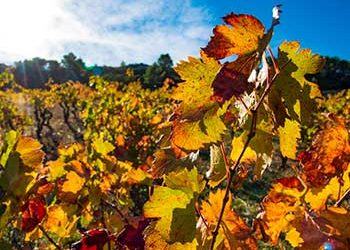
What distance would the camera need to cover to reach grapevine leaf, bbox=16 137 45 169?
104cm

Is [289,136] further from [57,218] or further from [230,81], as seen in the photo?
[57,218]

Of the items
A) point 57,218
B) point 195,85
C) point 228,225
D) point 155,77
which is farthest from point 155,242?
point 155,77

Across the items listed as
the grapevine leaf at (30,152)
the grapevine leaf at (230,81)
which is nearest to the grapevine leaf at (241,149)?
the grapevine leaf at (230,81)

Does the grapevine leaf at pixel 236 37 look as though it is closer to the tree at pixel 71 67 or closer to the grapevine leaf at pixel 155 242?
the grapevine leaf at pixel 155 242

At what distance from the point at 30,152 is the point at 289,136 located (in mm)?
591

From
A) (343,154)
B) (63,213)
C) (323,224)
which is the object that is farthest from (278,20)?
(63,213)

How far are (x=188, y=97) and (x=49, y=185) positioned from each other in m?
0.65

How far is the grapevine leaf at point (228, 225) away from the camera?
84cm

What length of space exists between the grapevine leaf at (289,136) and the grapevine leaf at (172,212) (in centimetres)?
19

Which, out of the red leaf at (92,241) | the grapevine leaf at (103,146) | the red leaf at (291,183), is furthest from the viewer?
the grapevine leaf at (103,146)

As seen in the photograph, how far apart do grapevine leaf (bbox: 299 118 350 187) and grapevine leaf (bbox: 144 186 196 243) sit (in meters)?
0.32

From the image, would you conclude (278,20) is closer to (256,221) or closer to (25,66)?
(256,221)

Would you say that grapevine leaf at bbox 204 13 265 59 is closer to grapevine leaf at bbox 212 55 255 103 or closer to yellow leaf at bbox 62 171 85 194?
grapevine leaf at bbox 212 55 255 103

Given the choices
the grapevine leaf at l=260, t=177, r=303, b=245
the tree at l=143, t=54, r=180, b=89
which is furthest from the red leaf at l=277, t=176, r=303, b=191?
the tree at l=143, t=54, r=180, b=89
